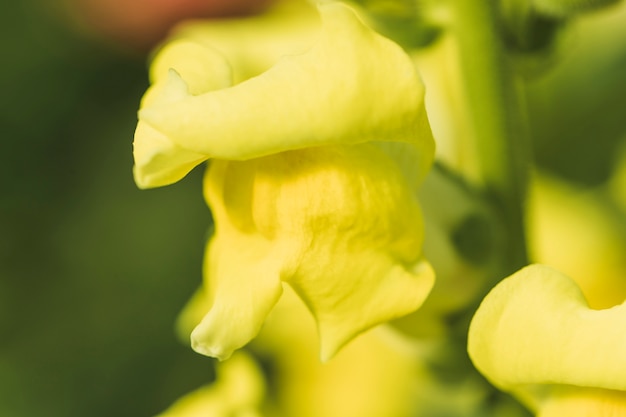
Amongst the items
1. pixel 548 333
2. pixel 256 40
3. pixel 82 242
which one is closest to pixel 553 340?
pixel 548 333

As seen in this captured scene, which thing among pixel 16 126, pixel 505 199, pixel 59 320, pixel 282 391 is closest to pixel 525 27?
pixel 505 199

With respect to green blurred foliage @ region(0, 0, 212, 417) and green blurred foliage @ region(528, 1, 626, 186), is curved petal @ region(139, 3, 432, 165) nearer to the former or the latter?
green blurred foliage @ region(528, 1, 626, 186)

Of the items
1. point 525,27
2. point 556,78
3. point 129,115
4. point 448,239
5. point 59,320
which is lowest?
point 59,320

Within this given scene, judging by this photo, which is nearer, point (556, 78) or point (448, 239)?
point (448, 239)

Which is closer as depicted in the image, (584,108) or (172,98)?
(172,98)

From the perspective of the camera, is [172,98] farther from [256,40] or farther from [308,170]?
[256,40]

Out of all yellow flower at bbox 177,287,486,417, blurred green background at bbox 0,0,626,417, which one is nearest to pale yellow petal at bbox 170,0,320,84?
yellow flower at bbox 177,287,486,417

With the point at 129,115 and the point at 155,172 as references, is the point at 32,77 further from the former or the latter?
the point at 155,172
